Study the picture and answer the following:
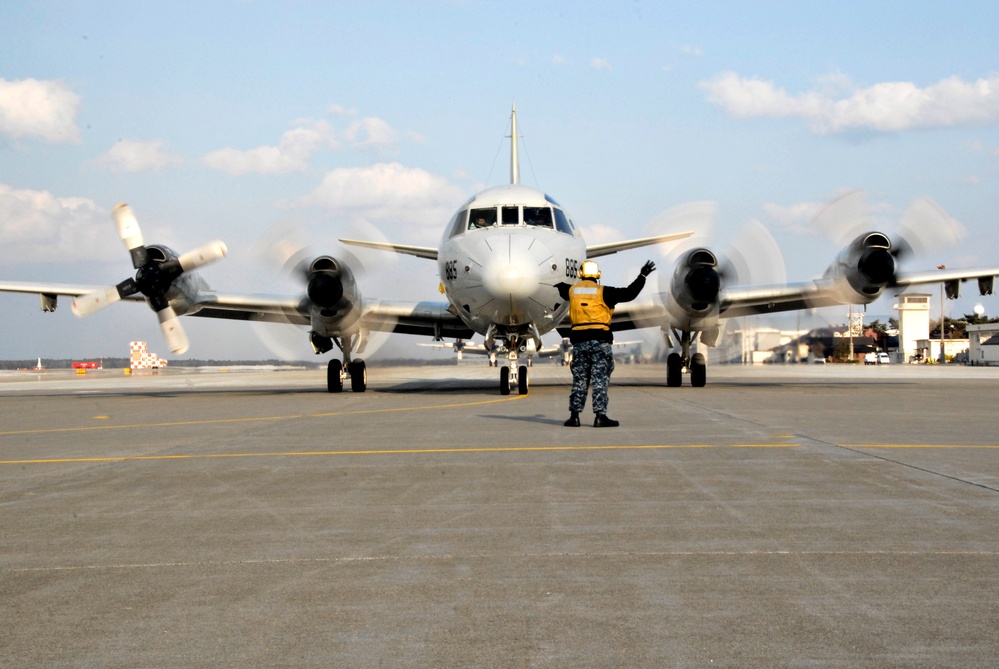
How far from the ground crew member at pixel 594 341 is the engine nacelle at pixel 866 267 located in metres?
12.1

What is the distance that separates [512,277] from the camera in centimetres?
1808

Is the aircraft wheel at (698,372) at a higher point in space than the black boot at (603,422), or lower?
higher

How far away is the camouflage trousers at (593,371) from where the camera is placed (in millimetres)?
11773

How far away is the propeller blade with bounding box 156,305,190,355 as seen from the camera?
21734 mm

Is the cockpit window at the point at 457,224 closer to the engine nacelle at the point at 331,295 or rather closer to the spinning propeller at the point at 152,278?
the engine nacelle at the point at 331,295

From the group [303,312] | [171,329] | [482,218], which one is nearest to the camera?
[482,218]

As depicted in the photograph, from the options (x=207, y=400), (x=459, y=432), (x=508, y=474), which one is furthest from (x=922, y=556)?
(x=207, y=400)

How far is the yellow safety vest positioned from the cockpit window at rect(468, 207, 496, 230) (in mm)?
7762

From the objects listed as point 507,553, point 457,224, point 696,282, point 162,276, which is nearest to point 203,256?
point 162,276

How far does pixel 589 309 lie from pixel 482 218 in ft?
26.9

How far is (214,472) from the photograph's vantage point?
316 inches

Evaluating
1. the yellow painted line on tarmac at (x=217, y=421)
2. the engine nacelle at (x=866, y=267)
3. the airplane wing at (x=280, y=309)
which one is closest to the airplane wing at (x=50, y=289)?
the airplane wing at (x=280, y=309)

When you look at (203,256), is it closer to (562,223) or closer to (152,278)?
(152,278)

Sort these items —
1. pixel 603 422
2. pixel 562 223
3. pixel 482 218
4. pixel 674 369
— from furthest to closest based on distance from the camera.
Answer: pixel 674 369
pixel 562 223
pixel 482 218
pixel 603 422
